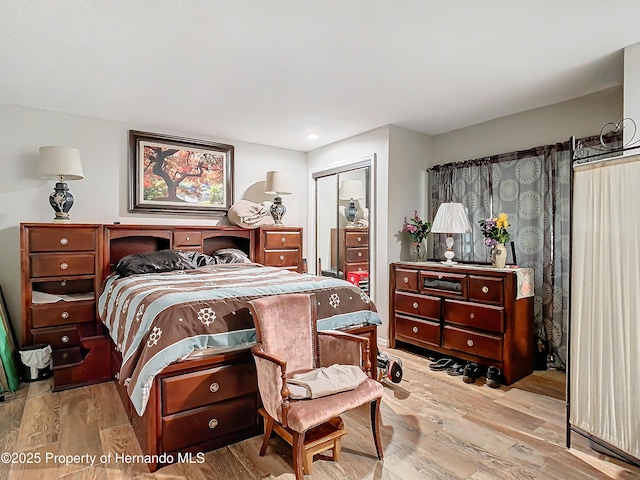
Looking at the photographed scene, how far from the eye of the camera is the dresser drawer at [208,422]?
6.82 ft

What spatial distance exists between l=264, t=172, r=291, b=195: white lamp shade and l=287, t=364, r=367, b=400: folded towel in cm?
303

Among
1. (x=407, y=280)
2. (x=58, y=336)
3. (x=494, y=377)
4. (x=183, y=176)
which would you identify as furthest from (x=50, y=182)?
(x=494, y=377)

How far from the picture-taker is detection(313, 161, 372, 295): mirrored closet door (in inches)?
180

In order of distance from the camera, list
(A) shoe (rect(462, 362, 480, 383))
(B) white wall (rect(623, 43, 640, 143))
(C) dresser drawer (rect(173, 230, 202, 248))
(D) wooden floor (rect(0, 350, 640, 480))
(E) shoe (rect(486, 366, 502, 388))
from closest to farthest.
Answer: (D) wooden floor (rect(0, 350, 640, 480)) < (B) white wall (rect(623, 43, 640, 143)) < (E) shoe (rect(486, 366, 502, 388)) < (A) shoe (rect(462, 362, 480, 383)) < (C) dresser drawer (rect(173, 230, 202, 248))

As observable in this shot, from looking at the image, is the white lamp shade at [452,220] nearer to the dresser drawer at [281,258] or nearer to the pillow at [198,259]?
the dresser drawer at [281,258]

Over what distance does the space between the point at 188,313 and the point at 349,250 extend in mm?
2937

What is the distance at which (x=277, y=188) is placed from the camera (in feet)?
15.8

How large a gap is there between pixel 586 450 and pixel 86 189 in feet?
15.7

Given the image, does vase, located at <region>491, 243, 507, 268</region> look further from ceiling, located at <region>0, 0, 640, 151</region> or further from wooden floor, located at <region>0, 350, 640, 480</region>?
ceiling, located at <region>0, 0, 640, 151</region>

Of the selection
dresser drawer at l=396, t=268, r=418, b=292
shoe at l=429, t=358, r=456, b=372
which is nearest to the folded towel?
shoe at l=429, t=358, r=456, b=372

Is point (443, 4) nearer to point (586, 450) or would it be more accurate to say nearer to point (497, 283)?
point (497, 283)

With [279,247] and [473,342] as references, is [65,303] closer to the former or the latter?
[279,247]

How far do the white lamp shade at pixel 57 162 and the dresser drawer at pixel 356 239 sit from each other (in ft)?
10.0

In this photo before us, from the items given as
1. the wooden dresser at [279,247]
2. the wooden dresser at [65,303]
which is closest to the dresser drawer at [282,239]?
the wooden dresser at [279,247]
